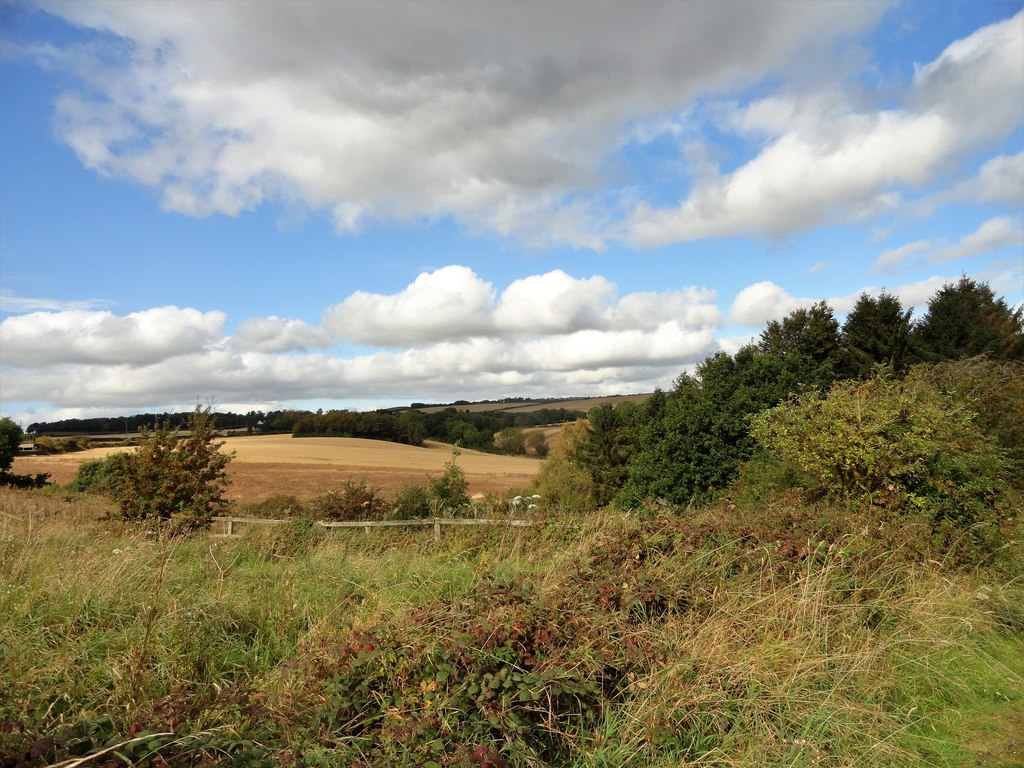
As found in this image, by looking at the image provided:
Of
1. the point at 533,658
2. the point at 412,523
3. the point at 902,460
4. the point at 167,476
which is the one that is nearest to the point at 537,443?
the point at 167,476

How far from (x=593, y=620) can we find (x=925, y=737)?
1.99m

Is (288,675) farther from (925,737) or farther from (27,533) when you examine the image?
(27,533)

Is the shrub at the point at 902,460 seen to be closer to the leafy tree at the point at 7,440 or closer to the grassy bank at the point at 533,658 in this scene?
the grassy bank at the point at 533,658

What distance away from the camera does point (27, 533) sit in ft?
22.7

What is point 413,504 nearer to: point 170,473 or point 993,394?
point 170,473

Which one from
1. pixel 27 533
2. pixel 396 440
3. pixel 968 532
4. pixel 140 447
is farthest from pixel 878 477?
pixel 396 440

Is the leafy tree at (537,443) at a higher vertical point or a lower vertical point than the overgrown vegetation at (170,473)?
lower

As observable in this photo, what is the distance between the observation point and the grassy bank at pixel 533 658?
125 inches

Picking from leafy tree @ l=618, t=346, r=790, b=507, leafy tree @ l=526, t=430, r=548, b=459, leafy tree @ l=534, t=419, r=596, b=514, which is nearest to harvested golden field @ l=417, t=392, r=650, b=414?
leafy tree @ l=526, t=430, r=548, b=459

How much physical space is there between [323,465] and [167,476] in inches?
1599

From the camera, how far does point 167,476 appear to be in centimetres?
1390

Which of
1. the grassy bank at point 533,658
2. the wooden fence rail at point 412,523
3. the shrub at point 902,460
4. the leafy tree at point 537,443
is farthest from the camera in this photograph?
the leafy tree at point 537,443

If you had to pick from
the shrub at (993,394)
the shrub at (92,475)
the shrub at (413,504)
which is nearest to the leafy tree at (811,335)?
the shrub at (993,394)

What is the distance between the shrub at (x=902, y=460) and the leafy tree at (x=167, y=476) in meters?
11.4
